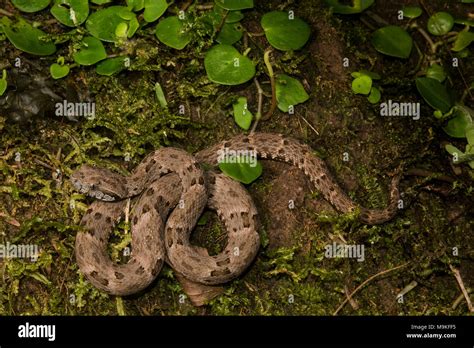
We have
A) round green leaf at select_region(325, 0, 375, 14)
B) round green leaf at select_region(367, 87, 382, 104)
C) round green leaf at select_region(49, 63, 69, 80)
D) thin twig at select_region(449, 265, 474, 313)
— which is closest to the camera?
thin twig at select_region(449, 265, 474, 313)

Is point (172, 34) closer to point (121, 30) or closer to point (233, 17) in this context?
point (121, 30)

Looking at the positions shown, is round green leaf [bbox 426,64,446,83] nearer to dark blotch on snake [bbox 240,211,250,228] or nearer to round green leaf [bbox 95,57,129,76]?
dark blotch on snake [bbox 240,211,250,228]

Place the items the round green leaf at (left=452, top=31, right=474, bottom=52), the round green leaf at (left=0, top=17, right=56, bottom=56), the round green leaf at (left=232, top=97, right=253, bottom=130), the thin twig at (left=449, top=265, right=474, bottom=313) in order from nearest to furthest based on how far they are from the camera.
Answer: the thin twig at (left=449, top=265, right=474, bottom=313)
the round green leaf at (left=0, top=17, right=56, bottom=56)
the round green leaf at (left=232, top=97, right=253, bottom=130)
the round green leaf at (left=452, top=31, right=474, bottom=52)

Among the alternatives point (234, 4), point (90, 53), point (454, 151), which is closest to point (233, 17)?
point (234, 4)

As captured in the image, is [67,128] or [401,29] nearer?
[67,128]

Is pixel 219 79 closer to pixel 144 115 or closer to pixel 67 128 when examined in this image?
pixel 144 115

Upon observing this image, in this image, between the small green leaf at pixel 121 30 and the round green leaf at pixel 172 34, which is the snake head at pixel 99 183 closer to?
the small green leaf at pixel 121 30

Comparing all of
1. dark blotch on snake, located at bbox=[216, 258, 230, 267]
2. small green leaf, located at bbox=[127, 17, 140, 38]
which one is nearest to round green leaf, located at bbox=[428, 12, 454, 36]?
small green leaf, located at bbox=[127, 17, 140, 38]
